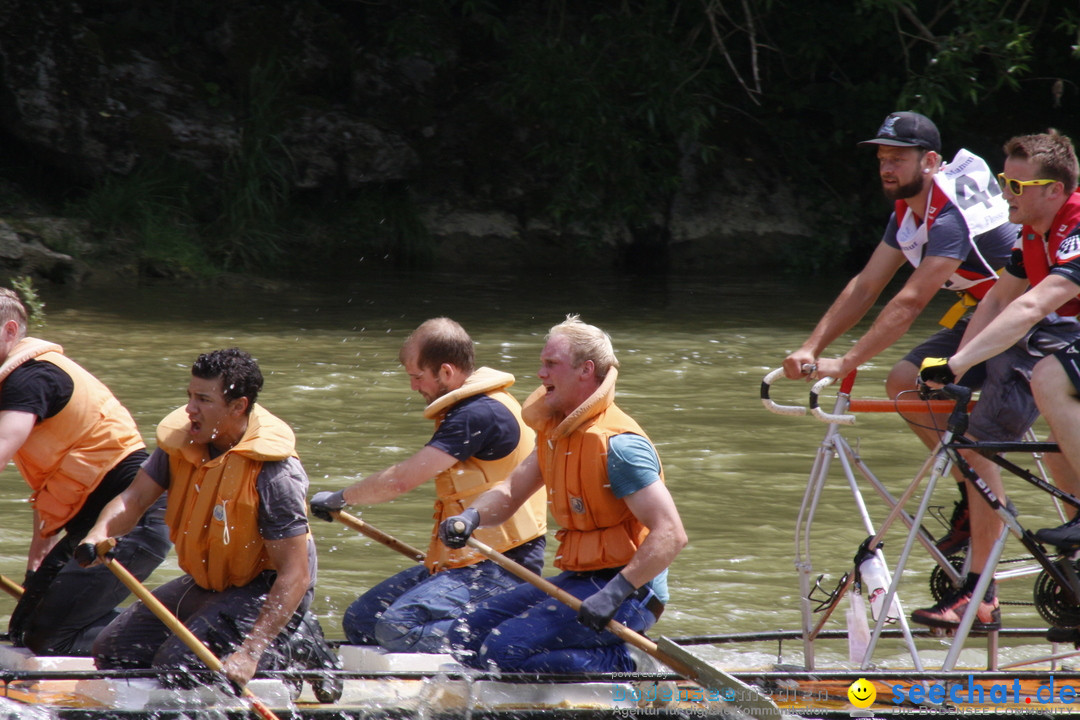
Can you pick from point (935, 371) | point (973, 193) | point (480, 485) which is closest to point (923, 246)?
point (973, 193)

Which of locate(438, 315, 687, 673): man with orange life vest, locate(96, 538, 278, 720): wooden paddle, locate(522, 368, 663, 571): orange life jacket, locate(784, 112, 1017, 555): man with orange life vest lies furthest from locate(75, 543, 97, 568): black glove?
locate(784, 112, 1017, 555): man with orange life vest

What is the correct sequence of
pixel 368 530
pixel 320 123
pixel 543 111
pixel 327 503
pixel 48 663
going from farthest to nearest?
pixel 320 123, pixel 543 111, pixel 368 530, pixel 327 503, pixel 48 663

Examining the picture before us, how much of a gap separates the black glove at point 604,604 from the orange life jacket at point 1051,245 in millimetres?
1645

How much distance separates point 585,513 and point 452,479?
625 mm

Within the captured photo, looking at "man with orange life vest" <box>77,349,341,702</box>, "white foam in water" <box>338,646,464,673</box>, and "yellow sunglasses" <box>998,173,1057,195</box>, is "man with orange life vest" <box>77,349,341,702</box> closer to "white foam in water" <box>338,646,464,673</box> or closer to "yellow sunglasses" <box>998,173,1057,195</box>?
"white foam in water" <box>338,646,464,673</box>

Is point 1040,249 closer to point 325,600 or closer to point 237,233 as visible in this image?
point 325,600

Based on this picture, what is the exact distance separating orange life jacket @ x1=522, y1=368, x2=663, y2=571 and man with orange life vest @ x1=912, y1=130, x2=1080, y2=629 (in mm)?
1006

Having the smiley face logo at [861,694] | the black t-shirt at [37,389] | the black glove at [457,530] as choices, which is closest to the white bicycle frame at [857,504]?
the smiley face logo at [861,694]

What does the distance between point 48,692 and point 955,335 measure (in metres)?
3.37

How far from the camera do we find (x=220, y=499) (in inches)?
146

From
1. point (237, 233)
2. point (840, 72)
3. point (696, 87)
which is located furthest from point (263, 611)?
point (840, 72)

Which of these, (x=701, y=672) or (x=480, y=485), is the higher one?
(x=480, y=485)

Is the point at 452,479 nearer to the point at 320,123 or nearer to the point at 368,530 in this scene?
the point at 368,530

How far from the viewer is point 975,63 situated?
16.6 m
